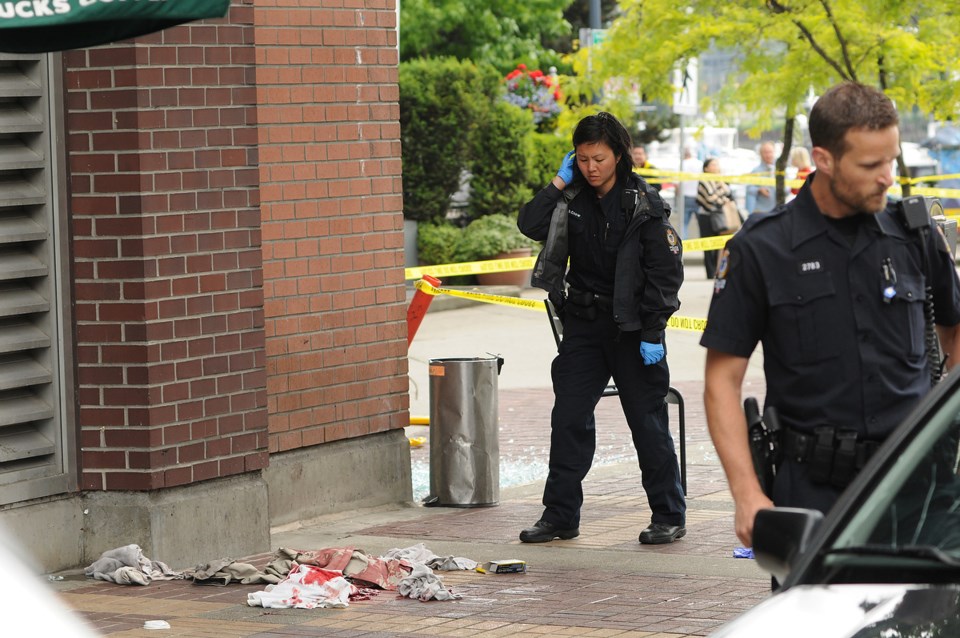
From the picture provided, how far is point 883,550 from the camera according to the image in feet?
11.5

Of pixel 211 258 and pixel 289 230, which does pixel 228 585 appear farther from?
pixel 289 230

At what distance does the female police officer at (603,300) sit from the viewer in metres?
7.92

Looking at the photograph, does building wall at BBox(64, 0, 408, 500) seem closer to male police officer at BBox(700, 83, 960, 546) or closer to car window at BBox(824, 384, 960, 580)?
male police officer at BBox(700, 83, 960, 546)

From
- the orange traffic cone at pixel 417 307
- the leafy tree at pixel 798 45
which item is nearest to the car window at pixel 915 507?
the orange traffic cone at pixel 417 307

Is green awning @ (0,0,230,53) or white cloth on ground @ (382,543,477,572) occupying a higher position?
green awning @ (0,0,230,53)

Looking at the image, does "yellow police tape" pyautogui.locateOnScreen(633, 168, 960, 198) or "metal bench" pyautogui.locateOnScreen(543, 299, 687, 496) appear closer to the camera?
"metal bench" pyautogui.locateOnScreen(543, 299, 687, 496)

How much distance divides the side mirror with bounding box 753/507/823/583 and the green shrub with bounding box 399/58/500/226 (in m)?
18.0

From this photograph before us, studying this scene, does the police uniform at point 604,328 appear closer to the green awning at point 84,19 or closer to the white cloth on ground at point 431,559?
the white cloth on ground at point 431,559

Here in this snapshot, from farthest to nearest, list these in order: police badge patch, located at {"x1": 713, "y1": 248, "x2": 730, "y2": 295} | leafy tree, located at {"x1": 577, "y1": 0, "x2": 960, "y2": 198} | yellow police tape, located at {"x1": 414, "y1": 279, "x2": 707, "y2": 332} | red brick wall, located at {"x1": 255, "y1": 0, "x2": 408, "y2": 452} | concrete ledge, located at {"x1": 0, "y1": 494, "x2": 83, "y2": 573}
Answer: leafy tree, located at {"x1": 577, "y1": 0, "x2": 960, "y2": 198}, yellow police tape, located at {"x1": 414, "y1": 279, "x2": 707, "y2": 332}, red brick wall, located at {"x1": 255, "y1": 0, "x2": 408, "y2": 452}, concrete ledge, located at {"x1": 0, "y1": 494, "x2": 83, "y2": 573}, police badge patch, located at {"x1": 713, "y1": 248, "x2": 730, "y2": 295}

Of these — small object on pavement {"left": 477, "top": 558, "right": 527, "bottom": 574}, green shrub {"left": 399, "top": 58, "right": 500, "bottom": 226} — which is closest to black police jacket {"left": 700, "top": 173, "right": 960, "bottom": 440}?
small object on pavement {"left": 477, "top": 558, "right": 527, "bottom": 574}

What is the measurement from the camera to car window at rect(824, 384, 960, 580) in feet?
11.6

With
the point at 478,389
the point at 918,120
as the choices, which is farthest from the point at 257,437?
the point at 918,120

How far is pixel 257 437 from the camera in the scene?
784cm

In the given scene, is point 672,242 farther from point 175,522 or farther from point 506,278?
point 506,278
